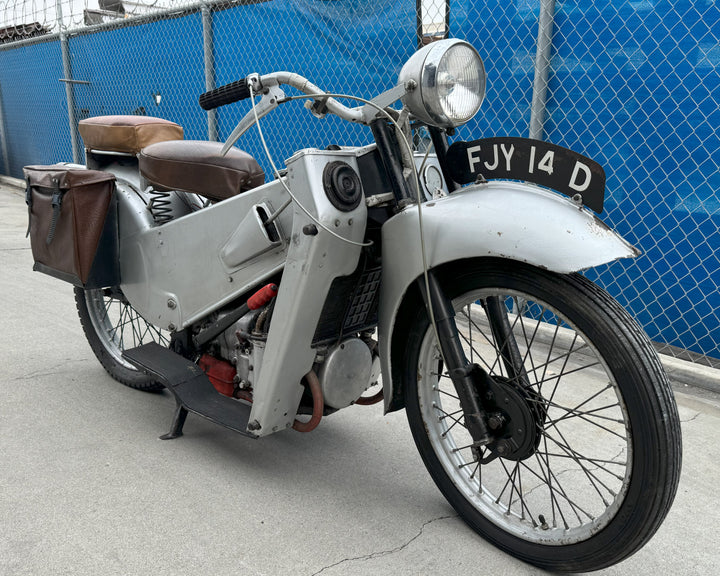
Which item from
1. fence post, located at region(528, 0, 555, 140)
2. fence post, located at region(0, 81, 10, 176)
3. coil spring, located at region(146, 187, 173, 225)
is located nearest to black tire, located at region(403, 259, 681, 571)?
coil spring, located at region(146, 187, 173, 225)

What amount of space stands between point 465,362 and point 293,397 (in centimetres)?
65

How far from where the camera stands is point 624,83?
3.38 m

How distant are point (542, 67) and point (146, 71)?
4.63 m

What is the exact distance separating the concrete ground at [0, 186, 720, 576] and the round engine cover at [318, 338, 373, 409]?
0.33 meters

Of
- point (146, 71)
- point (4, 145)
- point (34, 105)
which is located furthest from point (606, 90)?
point (4, 145)

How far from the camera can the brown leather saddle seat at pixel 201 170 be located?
2.34 meters

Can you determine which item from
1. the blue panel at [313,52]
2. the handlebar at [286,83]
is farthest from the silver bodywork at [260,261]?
the blue panel at [313,52]

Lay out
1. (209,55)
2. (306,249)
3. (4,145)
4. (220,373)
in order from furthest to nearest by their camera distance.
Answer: (4,145), (209,55), (220,373), (306,249)

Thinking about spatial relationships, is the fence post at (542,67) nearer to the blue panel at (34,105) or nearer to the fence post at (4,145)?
the blue panel at (34,105)

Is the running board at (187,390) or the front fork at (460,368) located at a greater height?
the front fork at (460,368)

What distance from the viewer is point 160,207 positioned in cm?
269

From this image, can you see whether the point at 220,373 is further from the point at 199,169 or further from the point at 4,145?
the point at 4,145

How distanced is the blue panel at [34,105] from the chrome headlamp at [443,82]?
7968mm

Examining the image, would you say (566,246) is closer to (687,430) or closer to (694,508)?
(694,508)
